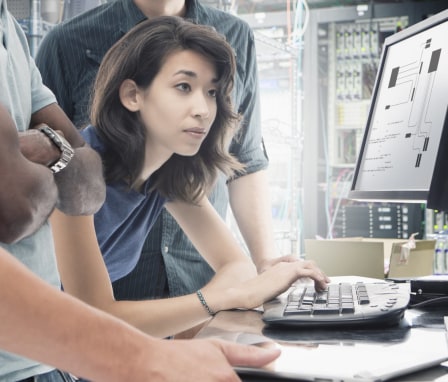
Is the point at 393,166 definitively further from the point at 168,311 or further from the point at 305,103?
the point at 305,103

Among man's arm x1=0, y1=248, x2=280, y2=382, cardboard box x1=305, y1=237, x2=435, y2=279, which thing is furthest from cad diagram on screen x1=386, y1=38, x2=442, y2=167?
man's arm x1=0, y1=248, x2=280, y2=382

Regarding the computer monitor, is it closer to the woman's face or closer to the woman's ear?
the woman's face

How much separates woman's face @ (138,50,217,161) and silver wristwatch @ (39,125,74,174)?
524mm

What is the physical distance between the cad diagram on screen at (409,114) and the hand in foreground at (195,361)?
89 cm

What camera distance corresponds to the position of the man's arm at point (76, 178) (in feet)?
3.42

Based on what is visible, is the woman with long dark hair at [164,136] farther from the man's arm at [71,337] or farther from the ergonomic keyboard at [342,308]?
the man's arm at [71,337]

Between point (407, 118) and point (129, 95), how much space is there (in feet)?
2.24

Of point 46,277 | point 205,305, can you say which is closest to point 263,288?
point 205,305

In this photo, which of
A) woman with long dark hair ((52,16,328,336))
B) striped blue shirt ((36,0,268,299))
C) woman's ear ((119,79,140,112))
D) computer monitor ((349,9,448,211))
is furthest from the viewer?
striped blue shirt ((36,0,268,299))

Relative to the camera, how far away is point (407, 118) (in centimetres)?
142

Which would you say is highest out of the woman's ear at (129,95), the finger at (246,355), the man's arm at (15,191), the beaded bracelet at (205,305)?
the woman's ear at (129,95)

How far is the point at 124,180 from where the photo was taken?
1441 millimetres

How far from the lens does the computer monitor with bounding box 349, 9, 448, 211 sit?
132cm

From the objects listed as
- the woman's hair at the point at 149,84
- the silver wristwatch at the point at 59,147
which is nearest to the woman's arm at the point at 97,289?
the silver wristwatch at the point at 59,147
